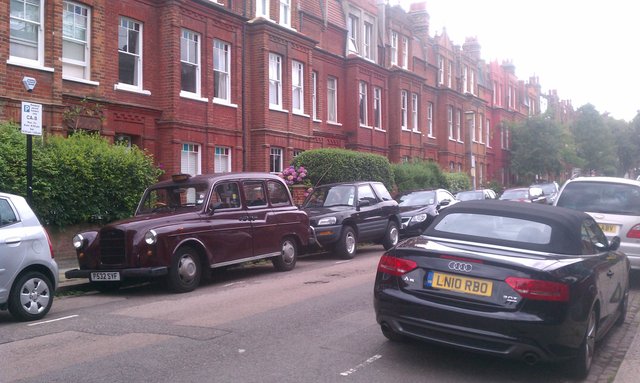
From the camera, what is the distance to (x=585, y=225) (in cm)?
673

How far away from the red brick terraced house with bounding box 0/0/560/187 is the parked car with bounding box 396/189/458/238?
594 cm

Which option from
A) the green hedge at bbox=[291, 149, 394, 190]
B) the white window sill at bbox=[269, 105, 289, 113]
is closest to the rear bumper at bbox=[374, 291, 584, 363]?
the green hedge at bbox=[291, 149, 394, 190]

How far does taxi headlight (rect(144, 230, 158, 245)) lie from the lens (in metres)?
9.62

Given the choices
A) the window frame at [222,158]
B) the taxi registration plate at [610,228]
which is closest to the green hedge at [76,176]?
the window frame at [222,158]

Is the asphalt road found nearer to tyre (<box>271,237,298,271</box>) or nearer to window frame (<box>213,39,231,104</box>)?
tyre (<box>271,237,298,271</box>)

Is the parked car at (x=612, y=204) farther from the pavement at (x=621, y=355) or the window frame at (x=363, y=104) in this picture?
the window frame at (x=363, y=104)

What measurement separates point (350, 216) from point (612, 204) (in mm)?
6036

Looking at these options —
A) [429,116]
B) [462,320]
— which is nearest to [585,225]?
[462,320]

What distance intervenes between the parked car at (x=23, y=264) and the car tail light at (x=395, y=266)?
4765 millimetres

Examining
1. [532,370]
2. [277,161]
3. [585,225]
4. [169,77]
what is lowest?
[532,370]

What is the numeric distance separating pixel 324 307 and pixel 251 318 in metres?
1.18

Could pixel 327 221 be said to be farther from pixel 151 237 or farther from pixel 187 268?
pixel 151 237

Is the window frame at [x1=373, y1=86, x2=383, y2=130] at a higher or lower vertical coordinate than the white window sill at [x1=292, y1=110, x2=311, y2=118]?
higher

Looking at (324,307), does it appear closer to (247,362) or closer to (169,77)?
(247,362)
